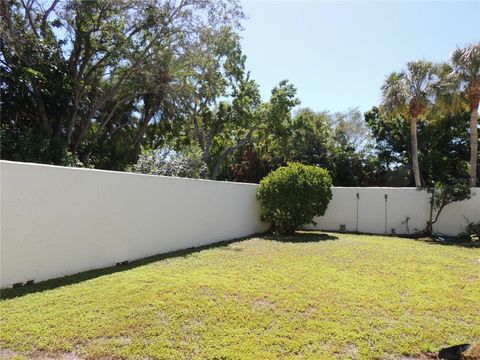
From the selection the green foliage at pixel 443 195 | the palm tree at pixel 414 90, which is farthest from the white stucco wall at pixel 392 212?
the palm tree at pixel 414 90

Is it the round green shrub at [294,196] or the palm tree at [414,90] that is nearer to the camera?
the round green shrub at [294,196]

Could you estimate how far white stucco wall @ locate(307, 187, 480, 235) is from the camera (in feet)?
40.9

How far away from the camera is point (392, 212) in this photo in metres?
13.4

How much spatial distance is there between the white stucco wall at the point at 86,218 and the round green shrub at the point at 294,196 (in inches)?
118

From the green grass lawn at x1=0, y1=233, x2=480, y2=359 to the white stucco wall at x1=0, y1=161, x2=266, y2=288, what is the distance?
1.20 feet

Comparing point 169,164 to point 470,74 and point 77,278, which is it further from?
point 470,74

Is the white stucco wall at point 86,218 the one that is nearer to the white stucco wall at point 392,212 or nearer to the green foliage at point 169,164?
the green foliage at point 169,164

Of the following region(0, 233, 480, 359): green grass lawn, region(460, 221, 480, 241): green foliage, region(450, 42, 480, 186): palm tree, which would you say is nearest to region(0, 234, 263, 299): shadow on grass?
region(0, 233, 480, 359): green grass lawn

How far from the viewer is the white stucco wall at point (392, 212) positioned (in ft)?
40.9

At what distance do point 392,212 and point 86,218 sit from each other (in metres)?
11.0

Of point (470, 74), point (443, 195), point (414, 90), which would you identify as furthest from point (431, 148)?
point (443, 195)

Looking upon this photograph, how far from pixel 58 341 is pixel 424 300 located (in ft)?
15.1

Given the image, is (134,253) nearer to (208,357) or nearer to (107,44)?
(208,357)

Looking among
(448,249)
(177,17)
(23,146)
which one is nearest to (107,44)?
(177,17)
